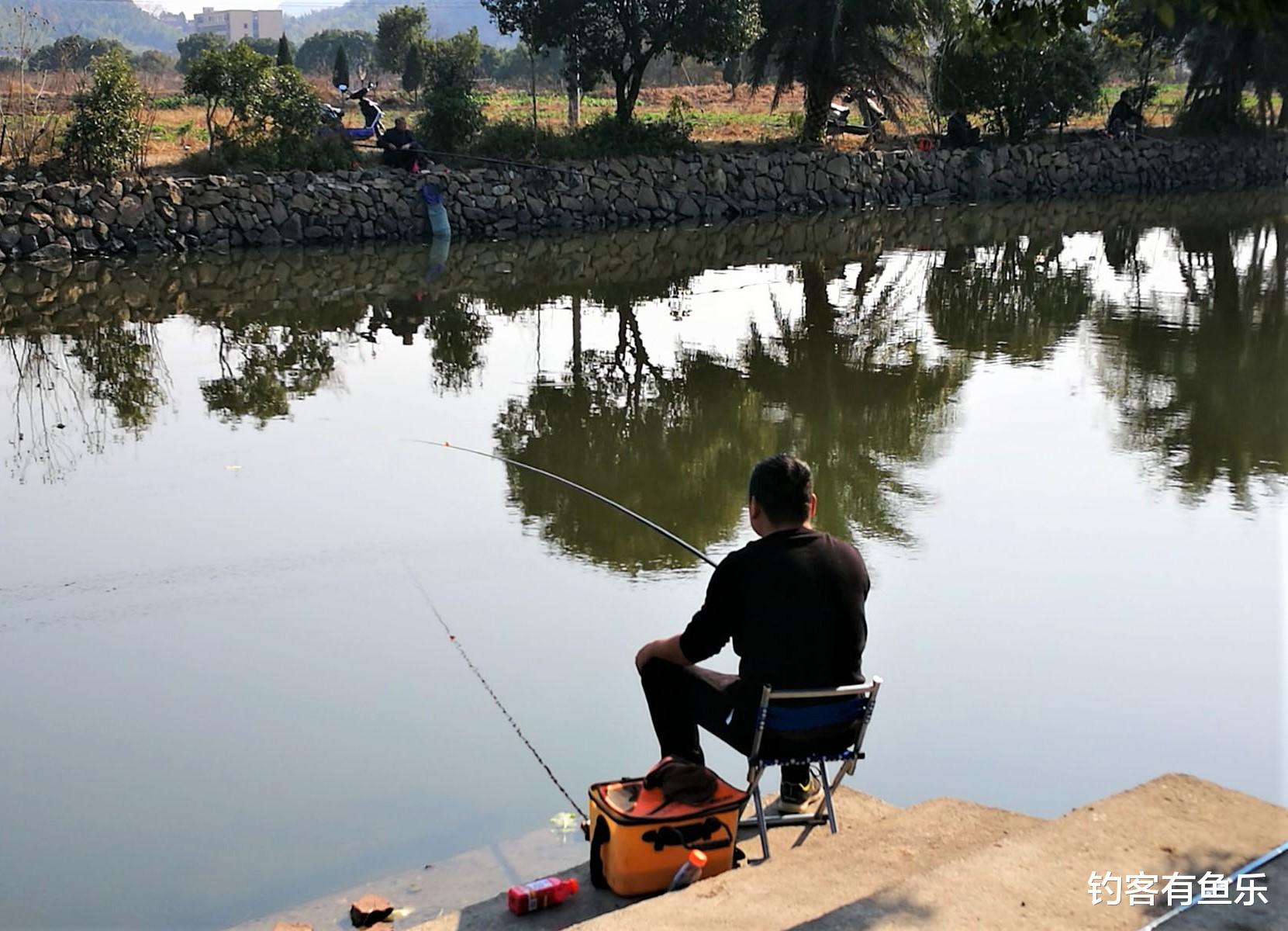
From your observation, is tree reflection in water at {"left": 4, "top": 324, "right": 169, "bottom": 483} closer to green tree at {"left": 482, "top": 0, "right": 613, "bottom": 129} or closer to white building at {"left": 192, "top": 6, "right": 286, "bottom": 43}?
green tree at {"left": 482, "top": 0, "right": 613, "bottom": 129}

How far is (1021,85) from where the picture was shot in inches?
1056

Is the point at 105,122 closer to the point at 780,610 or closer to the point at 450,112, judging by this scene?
the point at 450,112

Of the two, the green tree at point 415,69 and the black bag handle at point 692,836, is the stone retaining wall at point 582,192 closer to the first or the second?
the green tree at point 415,69

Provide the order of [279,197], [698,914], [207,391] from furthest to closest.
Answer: [279,197] < [207,391] < [698,914]

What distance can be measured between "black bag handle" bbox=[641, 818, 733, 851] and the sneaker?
0.35 meters

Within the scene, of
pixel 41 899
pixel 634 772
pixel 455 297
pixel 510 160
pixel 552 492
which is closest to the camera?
pixel 41 899

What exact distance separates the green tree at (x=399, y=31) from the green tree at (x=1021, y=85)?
19.8m

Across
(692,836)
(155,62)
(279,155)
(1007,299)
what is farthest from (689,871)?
(155,62)

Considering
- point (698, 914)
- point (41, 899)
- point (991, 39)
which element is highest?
point (991, 39)

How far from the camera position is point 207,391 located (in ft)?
33.9

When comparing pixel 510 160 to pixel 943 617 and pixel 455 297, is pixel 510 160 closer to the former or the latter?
pixel 455 297

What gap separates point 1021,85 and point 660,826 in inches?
1005

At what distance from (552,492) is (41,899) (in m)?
3.99

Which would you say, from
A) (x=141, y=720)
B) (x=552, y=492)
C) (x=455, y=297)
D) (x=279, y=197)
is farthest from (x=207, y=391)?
(x=279, y=197)
